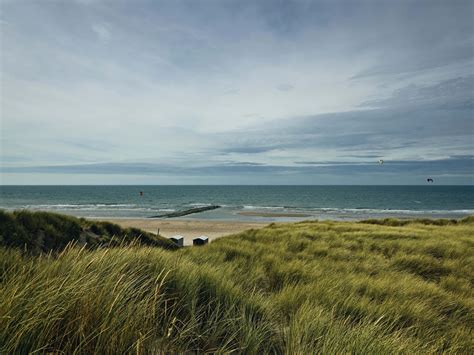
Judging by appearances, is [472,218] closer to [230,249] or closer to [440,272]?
[440,272]

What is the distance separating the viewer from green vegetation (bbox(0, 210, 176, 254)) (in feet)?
26.0

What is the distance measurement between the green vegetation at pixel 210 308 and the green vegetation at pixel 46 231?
10.6 feet

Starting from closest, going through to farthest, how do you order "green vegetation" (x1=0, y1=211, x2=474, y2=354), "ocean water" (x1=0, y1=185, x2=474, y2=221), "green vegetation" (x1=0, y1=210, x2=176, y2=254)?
"green vegetation" (x1=0, y1=211, x2=474, y2=354) < "green vegetation" (x1=0, y1=210, x2=176, y2=254) < "ocean water" (x1=0, y1=185, x2=474, y2=221)

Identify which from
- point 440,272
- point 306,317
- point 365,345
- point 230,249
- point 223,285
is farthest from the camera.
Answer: point 230,249

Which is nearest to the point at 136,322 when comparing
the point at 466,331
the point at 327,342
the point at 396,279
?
the point at 327,342

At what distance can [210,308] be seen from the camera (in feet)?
11.1

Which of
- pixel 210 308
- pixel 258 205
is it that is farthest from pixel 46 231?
pixel 258 205

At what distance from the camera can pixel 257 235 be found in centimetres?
1311

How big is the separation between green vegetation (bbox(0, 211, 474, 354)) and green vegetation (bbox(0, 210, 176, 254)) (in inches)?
127

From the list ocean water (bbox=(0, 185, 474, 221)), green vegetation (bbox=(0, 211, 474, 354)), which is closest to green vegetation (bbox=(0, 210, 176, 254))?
green vegetation (bbox=(0, 211, 474, 354))

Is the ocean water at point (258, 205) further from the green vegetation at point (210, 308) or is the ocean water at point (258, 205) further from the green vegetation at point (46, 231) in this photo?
the green vegetation at point (210, 308)

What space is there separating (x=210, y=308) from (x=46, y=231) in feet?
27.4

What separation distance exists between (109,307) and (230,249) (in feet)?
19.4

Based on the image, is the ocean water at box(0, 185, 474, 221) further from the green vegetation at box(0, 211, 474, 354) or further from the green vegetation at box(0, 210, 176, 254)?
the green vegetation at box(0, 211, 474, 354)
